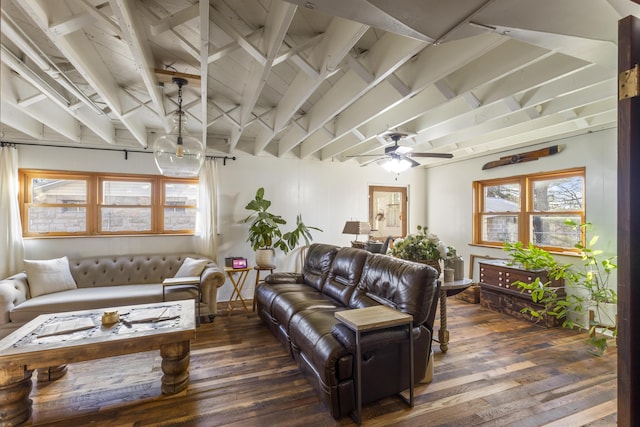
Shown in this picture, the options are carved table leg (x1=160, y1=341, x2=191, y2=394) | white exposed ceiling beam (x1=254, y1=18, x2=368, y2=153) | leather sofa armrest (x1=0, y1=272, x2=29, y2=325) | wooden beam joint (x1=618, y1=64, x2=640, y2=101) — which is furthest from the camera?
leather sofa armrest (x1=0, y1=272, x2=29, y2=325)

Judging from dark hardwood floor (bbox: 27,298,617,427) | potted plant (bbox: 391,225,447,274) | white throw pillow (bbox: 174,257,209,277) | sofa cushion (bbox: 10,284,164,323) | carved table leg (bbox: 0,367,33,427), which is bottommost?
dark hardwood floor (bbox: 27,298,617,427)

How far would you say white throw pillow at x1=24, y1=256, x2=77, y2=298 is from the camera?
3547 millimetres

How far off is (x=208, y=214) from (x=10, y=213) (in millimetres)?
2347

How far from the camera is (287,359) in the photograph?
293 centimetres

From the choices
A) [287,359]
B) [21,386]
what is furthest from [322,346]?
[21,386]

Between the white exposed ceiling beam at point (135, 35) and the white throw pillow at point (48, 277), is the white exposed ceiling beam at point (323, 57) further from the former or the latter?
the white throw pillow at point (48, 277)

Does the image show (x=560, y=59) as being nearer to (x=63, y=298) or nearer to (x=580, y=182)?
(x=580, y=182)

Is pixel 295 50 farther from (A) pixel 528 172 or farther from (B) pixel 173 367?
(A) pixel 528 172

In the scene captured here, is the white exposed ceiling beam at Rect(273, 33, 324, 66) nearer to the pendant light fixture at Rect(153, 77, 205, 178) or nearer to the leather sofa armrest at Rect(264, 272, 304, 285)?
the pendant light fixture at Rect(153, 77, 205, 178)

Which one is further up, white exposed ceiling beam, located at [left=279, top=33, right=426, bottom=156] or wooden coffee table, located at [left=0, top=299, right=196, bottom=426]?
white exposed ceiling beam, located at [left=279, top=33, right=426, bottom=156]

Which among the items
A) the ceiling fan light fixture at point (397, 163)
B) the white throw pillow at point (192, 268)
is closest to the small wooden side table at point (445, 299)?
the ceiling fan light fixture at point (397, 163)

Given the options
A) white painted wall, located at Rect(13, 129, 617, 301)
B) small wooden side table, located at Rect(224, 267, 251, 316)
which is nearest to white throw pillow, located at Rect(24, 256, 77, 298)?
white painted wall, located at Rect(13, 129, 617, 301)

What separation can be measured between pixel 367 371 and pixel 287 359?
43.1 inches

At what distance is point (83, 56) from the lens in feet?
6.91
